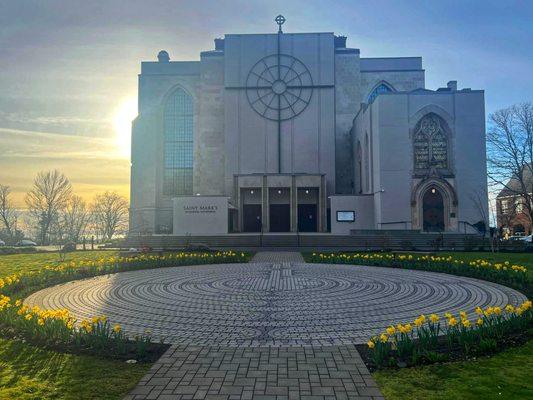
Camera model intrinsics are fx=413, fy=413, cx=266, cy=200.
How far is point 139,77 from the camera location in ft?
173

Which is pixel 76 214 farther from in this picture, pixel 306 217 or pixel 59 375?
pixel 59 375

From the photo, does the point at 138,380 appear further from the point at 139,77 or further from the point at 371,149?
the point at 139,77

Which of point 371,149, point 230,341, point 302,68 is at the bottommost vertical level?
point 230,341

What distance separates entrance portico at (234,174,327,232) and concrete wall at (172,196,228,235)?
5.93 metres

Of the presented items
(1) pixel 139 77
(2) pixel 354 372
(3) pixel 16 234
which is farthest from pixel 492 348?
(3) pixel 16 234

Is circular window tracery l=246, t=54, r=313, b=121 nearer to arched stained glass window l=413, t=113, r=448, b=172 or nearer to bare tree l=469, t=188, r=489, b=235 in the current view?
arched stained glass window l=413, t=113, r=448, b=172

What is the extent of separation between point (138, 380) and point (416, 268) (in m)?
15.7

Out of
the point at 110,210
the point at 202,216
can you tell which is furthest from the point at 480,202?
the point at 110,210

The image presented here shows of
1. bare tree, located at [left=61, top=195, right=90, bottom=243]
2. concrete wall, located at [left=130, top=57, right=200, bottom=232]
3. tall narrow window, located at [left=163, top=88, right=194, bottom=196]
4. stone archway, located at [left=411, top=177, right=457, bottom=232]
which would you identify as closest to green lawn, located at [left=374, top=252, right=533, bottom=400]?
stone archway, located at [left=411, top=177, right=457, bottom=232]

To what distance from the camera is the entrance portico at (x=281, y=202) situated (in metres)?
43.7

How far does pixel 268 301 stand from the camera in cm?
1192

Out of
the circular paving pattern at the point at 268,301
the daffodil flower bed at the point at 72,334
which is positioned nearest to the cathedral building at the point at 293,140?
the circular paving pattern at the point at 268,301

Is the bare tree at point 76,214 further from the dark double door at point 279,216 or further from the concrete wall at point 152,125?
the dark double door at point 279,216

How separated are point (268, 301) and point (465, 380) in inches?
266
